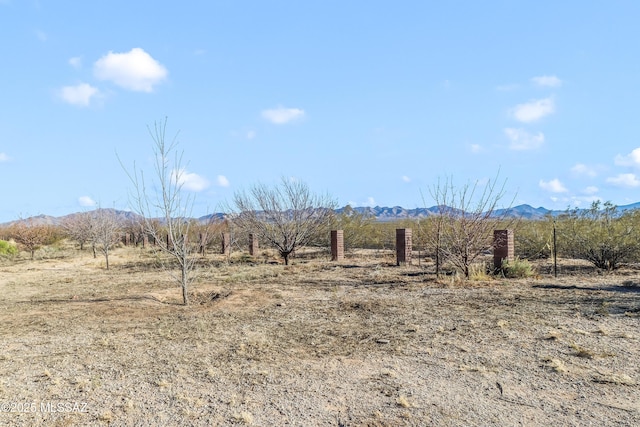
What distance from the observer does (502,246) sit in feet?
43.5

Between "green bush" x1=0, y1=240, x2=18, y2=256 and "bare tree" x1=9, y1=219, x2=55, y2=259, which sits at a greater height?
"bare tree" x1=9, y1=219, x2=55, y2=259

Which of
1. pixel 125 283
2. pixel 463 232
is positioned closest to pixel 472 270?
pixel 463 232

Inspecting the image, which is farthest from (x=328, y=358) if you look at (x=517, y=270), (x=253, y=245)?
(x=253, y=245)

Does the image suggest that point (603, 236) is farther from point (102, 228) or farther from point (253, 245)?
point (102, 228)

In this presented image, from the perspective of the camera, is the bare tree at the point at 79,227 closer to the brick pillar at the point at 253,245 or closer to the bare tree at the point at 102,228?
the bare tree at the point at 102,228

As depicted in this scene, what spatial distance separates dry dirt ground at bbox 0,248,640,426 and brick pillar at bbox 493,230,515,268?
2540mm

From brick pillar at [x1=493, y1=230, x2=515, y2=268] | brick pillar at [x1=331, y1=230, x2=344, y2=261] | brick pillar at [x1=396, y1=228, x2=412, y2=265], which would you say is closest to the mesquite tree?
brick pillar at [x1=493, y1=230, x2=515, y2=268]

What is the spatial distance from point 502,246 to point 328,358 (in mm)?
9249

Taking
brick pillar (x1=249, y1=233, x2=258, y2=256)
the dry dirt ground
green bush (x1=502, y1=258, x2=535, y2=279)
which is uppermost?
brick pillar (x1=249, y1=233, x2=258, y2=256)

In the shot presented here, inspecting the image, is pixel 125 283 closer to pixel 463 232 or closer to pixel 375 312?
pixel 375 312

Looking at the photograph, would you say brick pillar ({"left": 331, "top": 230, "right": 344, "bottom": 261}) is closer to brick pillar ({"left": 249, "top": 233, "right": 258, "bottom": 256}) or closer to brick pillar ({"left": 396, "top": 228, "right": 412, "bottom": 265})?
brick pillar ({"left": 396, "top": 228, "right": 412, "bottom": 265})

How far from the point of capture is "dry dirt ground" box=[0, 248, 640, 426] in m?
4.07

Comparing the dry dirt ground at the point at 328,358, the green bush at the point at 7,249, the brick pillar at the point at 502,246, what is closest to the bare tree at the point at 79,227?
the green bush at the point at 7,249

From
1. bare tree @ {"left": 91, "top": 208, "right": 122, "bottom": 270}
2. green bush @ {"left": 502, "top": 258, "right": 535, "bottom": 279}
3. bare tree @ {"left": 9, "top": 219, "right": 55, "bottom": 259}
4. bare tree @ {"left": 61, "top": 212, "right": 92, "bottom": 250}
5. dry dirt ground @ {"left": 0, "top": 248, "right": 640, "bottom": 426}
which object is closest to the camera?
dry dirt ground @ {"left": 0, "top": 248, "right": 640, "bottom": 426}
